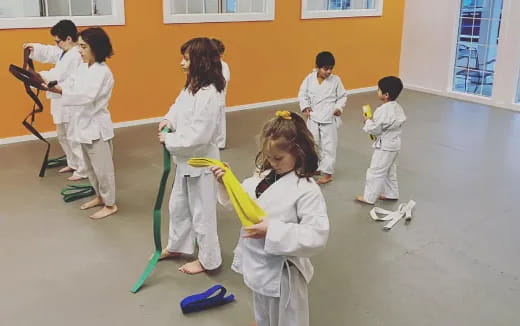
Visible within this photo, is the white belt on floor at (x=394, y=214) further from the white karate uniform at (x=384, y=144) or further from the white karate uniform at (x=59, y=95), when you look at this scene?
the white karate uniform at (x=59, y=95)

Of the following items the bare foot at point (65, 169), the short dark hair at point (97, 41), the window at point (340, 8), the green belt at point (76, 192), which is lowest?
the green belt at point (76, 192)

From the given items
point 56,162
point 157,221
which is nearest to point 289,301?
point 157,221

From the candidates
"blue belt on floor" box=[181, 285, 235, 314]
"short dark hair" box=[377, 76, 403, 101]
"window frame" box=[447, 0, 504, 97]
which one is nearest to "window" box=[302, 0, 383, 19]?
"window frame" box=[447, 0, 504, 97]

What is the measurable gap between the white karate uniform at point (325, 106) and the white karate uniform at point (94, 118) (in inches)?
65.3

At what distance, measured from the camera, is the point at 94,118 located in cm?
366

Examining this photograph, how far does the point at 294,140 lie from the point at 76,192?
109 inches

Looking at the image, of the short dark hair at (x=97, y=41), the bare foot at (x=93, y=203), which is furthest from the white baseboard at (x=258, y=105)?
the short dark hair at (x=97, y=41)

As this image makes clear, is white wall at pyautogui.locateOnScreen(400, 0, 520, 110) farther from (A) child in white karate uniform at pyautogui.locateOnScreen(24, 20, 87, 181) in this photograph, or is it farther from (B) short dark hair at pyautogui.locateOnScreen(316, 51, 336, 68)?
(A) child in white karate uniform at pyautogui.locateOnScreen(24, 20, 87, 181)

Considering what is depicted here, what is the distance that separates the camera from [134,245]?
11.5 feet

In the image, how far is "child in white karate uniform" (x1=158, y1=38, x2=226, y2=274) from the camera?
2809mm

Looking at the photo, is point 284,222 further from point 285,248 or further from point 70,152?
point 70,152

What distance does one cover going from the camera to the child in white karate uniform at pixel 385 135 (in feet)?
13.1

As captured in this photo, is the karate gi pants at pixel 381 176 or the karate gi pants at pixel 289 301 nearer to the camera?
the karate gi pants at pixel 289 301

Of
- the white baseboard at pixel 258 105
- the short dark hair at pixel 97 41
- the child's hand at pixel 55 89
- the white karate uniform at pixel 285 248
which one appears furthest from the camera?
the white baseboard at pixel 258 105
